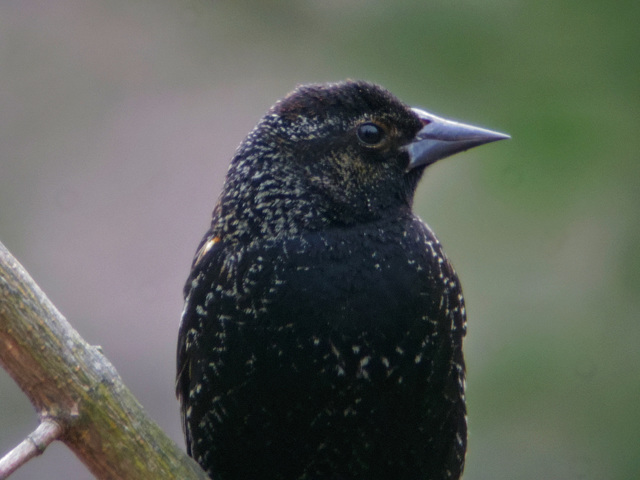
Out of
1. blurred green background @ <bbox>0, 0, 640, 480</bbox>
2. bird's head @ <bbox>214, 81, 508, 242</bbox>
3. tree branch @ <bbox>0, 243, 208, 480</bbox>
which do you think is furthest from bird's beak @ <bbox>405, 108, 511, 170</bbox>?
tree branch @ <bbox>0, 243, 208, 480</bbox>

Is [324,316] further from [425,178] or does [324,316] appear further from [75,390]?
[425,178]

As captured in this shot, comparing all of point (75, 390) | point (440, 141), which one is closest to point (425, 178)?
point (440, 141)

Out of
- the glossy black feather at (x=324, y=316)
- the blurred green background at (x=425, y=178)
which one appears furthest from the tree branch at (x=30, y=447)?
the blurred green background at (x=425, y=178)

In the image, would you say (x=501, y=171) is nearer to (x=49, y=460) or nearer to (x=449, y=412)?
(x=449, y=412)

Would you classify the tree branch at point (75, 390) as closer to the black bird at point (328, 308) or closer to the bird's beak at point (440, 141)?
the black bird at point (328, 308)

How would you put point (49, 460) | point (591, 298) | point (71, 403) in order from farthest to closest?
point (49, 460)
point (591, 298)
point (71, 403)

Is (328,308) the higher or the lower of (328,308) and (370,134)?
the lower

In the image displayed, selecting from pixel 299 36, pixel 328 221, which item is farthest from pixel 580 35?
pixel 299 36
